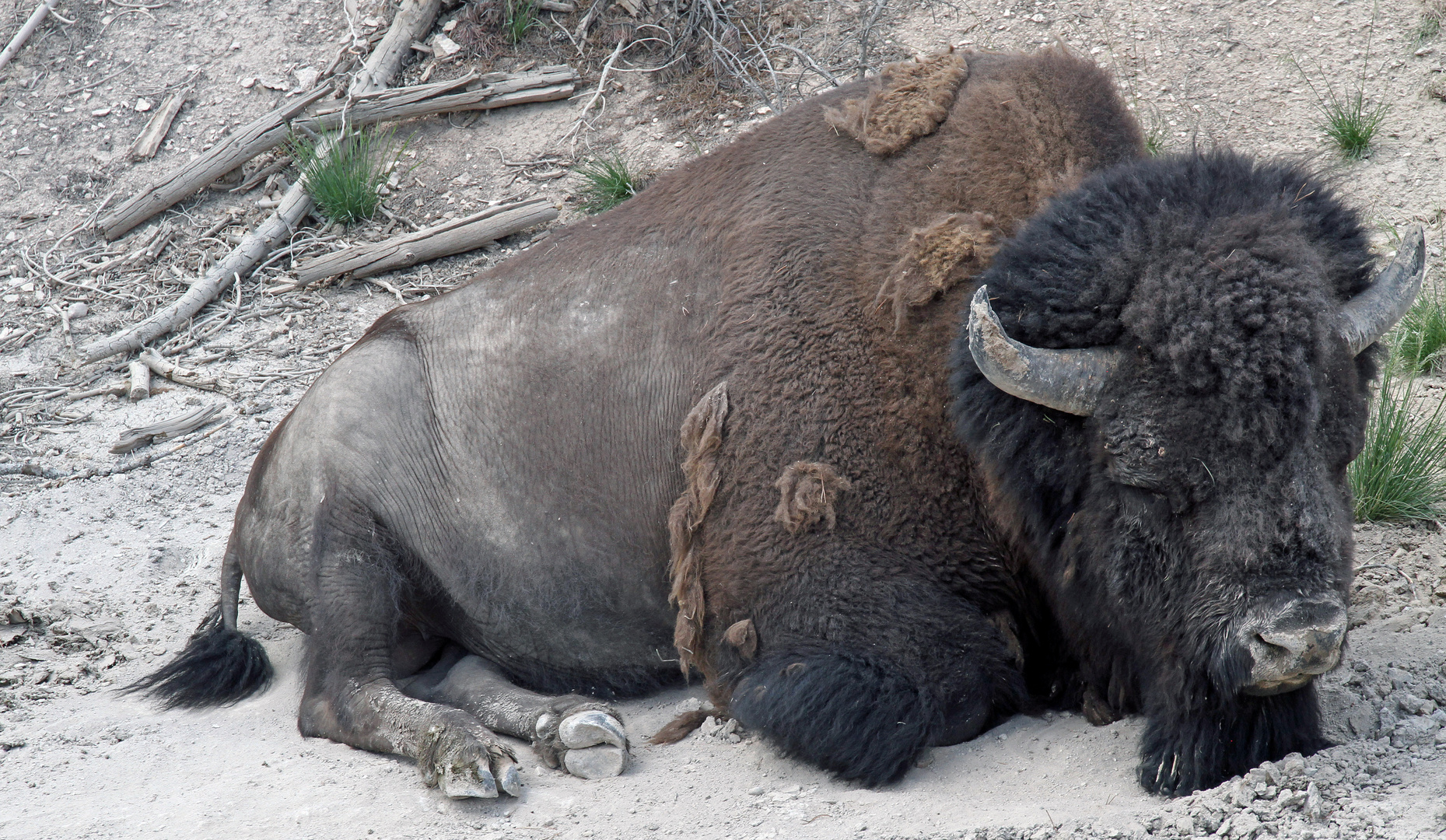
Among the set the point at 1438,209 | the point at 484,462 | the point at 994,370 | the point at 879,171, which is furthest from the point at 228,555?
the point at 1438,209

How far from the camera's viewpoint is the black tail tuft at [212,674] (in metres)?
4.25

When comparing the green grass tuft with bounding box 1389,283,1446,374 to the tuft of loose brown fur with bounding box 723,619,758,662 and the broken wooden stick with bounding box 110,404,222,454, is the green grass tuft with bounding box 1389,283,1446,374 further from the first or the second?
the broken wooden stick with bounding box 110,404,222,454

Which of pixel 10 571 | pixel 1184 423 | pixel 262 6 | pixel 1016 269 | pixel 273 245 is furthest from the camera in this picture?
pixel 262 6

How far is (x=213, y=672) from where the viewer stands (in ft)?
14.1

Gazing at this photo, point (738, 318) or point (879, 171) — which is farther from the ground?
point (879, 171)

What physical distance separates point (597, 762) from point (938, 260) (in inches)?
70.6

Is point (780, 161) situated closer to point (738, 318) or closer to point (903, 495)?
point (738, 318)

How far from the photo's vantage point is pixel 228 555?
4488 mm

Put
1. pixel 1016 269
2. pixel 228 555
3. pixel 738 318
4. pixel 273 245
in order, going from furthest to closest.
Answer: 1. pixel 273 245
2. pixel 228 555
3. pixel 738 318
4. pixel 1016 269

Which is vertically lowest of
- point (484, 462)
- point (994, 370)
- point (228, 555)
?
point (228, 555)

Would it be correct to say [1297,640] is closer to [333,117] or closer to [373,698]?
[373,698]

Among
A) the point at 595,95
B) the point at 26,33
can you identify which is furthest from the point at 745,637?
the point at 26,33

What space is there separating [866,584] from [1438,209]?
3.78 meters

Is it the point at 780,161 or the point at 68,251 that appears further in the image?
→ the point at 68,251
